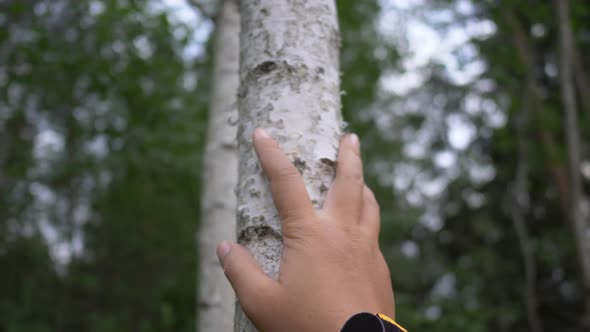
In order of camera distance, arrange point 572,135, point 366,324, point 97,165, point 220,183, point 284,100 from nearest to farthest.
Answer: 1. point 366,324
2. point 284,100
3. point 220,183
4. point 572,135
5. point 97,165

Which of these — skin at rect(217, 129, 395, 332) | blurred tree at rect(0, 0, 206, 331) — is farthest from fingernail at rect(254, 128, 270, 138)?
blurred tree at rect(0, 0, 206, 331)

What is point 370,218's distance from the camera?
1.01 m

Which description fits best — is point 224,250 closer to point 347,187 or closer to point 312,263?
point 312,263

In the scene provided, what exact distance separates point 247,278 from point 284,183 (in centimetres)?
22

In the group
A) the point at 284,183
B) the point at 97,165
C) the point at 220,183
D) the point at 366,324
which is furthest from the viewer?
the point at 97,165

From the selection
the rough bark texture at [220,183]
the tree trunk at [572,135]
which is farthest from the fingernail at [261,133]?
the tree trunk at [572,135]

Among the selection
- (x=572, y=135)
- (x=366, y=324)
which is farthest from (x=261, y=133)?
(x=572, y=135)

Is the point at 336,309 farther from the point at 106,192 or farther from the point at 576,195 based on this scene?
the point at 106,192

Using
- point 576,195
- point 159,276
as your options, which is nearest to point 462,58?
point 576,195

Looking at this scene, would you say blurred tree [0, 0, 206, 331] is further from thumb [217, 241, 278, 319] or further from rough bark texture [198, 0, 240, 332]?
thumb [217, 241, 278, 319]

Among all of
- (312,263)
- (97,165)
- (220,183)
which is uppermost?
(97,165)

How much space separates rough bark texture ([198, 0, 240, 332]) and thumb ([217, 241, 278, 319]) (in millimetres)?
1182

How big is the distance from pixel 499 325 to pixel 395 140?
4062 millimetres

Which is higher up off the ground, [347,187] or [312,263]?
[347,187]
